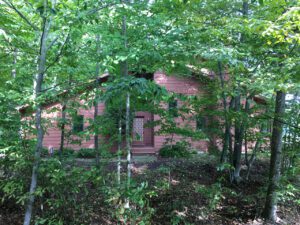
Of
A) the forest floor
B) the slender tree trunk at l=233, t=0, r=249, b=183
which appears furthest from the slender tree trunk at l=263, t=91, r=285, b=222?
the slender tree trunk at l=233, t=0, r=249, b=183

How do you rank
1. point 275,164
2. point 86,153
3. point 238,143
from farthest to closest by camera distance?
point 86,153 → point 238,143 → point 275,164

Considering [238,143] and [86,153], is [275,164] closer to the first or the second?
[238,143]

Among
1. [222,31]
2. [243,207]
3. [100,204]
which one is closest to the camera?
[222,31]

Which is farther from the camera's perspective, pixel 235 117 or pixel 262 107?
pixel 262 107

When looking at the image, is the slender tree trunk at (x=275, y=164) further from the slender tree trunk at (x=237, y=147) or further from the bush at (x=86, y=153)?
the bush at (x=86, y=153)

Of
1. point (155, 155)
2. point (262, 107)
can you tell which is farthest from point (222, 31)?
point (155, 155)

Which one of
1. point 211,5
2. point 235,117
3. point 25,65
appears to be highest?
point 211,5

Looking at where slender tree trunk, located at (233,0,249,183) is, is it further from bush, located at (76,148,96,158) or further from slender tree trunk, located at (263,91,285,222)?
bush, located at (76,148,96,158)

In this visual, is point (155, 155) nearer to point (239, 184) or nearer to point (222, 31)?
point (239, 184)

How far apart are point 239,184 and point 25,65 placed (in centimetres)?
660

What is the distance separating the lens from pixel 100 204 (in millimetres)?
4516

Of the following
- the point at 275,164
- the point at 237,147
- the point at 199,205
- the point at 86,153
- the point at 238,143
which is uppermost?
the point at 238,143

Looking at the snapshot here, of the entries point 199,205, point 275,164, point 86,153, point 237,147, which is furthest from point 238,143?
point 86,153

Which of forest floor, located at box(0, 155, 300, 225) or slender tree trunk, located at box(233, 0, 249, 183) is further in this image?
slender tree trunk, located at box(233, 0, 249, 183)
